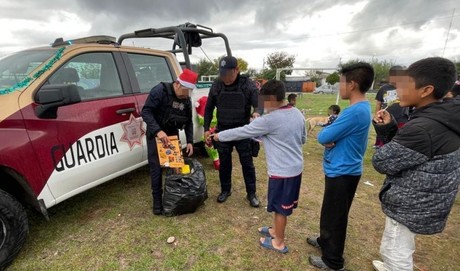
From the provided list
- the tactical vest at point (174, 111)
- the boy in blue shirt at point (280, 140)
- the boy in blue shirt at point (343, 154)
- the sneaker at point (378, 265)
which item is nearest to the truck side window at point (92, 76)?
the tactical vest at point (174, 111)

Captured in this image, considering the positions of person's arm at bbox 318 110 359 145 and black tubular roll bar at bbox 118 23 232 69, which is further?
black tubular roll bar at bbox 118 23 232 69

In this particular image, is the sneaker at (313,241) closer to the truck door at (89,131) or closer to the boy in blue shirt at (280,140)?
the boy in blue shirt at (280,140)

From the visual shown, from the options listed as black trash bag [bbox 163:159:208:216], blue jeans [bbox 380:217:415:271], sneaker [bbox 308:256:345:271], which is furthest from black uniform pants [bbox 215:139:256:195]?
blue jeans [bbox 380:217:415:271]

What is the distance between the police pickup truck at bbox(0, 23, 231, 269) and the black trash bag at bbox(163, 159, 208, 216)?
0.58 meters

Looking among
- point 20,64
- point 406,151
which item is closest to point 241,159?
point 406,151

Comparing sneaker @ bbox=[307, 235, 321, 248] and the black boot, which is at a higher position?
the black boot

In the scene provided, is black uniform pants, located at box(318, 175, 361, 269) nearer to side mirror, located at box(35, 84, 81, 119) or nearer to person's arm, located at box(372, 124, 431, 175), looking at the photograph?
person's arm, located at box(372, 124, 431, 175)

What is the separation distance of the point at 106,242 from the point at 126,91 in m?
1.58

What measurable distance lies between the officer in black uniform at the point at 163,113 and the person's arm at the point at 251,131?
700 mm

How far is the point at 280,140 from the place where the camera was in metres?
2.23

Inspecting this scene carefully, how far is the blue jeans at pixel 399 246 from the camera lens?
191 centimetres

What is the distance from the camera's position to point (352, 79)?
1.93m

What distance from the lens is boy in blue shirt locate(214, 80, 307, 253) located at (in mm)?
→ 2211

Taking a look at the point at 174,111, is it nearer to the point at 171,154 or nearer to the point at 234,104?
the point at 171,154
